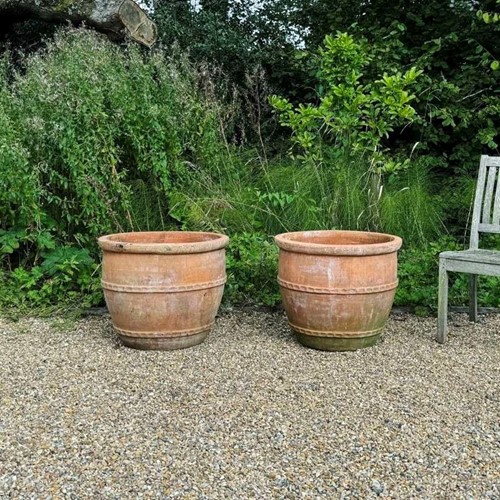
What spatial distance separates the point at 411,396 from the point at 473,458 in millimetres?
514

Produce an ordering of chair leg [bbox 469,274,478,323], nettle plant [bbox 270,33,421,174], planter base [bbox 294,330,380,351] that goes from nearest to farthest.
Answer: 1. planter base [bbox 294,330,380,351]
2. chair leg [bbox 469,274,478,323]
3. nettle plant [bbox 270,33,421,174]

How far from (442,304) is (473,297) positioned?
497 mm

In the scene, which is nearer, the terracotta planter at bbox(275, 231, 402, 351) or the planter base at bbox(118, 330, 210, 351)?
the terracotta planter at bbox(275, 231, 402, 351)

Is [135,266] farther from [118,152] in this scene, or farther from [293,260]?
[118,152]

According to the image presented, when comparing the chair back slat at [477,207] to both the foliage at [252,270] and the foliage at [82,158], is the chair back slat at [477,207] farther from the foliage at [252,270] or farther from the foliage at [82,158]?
the foliage at [82,158]

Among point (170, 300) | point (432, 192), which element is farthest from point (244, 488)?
point (432, 192)

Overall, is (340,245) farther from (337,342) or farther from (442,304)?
(442,304)

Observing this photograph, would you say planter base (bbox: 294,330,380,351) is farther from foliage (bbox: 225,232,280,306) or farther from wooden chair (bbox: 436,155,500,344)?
foliage (bbox: 225,232,280,306)

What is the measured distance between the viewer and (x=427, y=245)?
4156 millimetres

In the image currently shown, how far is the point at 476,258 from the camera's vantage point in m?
2.99

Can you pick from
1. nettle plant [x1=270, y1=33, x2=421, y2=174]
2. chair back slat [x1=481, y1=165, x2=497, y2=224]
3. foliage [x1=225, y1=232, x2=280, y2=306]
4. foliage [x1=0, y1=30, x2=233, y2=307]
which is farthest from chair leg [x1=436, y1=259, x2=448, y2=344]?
foliage [x1=0, y1=30, x2=233, y2=307]

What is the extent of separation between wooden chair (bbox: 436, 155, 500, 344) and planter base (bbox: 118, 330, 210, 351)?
1237mm

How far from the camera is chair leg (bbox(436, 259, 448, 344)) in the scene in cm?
312

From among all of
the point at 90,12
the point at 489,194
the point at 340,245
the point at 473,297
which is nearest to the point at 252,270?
the point at 340,245
